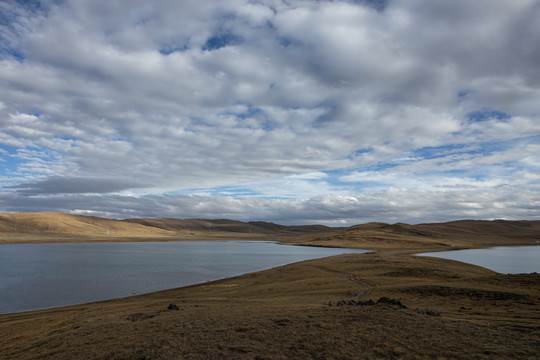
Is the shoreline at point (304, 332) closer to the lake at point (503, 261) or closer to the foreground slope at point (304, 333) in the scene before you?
the foreground slope at point (304, 333)

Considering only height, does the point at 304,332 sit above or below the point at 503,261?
above

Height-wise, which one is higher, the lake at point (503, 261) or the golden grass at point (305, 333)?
the golden grass at point (305, 333)

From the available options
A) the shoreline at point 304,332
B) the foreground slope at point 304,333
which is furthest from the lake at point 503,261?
the foreground slope at point 304,333

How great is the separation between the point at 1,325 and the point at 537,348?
26.9 m

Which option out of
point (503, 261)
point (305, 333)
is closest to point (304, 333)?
point (305, 333)

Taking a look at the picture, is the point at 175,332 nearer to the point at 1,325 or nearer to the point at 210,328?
the point at 210,328

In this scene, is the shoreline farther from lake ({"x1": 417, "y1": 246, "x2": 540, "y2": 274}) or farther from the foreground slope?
lake ({"x1": 417, "y1": 246, "x2": 540, "y2": 274})

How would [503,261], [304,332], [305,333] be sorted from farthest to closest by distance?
[503,261] < [304,332] < [305,333]

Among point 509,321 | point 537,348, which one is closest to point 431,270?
point 509,321

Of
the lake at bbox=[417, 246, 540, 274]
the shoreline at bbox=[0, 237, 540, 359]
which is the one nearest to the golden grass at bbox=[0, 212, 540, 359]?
the shoreline at bbox=[0, 237, 540, 359]

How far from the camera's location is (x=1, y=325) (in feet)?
66.8

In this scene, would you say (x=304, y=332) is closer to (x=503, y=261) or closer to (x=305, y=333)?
(x=305, y=333)

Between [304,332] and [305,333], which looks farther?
[304,332]

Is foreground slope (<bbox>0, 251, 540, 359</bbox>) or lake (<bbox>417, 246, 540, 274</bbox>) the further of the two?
lake (<bbox>417, 246, 540, 274</bbox>)
